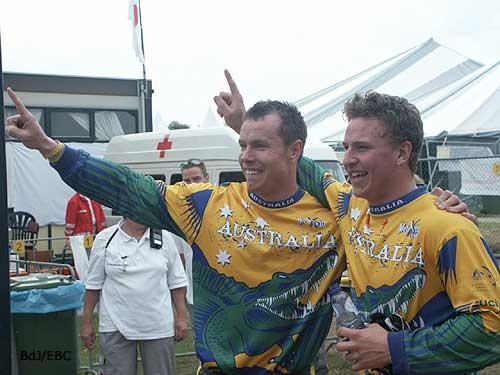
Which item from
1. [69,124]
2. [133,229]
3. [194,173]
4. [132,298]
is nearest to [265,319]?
[132,298]

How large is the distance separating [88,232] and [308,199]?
A: 8490mm

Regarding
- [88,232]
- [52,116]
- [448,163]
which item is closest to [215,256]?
[88,232]

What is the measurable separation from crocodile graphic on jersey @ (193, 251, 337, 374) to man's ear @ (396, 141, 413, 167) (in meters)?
0.66

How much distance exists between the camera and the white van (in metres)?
10.3

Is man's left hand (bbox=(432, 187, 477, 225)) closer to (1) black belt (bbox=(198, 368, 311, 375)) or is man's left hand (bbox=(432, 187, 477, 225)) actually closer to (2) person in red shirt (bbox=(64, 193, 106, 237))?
(1) black belt (bbox=(198, 368, 311, 375))

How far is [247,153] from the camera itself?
3066 millimetres

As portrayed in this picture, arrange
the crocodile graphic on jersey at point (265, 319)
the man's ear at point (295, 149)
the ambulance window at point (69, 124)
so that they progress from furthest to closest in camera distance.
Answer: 1. the ambulance window at point (69, 124)
2. the man's ear at point (295, 149)
3. the crocodile graphic on jersey at point (265, 319)

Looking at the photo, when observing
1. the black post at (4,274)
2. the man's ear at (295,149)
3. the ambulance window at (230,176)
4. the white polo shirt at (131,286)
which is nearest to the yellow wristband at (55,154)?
the black post at (4,274)

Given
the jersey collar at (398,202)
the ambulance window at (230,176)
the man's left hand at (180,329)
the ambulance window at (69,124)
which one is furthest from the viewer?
the ambulance window at (69,124)

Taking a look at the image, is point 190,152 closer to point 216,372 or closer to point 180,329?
point 180,329

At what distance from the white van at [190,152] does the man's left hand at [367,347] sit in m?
7.46

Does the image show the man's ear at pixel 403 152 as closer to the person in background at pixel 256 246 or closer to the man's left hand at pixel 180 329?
the person in background at pixel 256 246

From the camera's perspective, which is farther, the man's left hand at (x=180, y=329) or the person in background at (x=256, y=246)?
the man's left hand at (x=180, y=329)

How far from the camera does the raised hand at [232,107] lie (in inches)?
135
